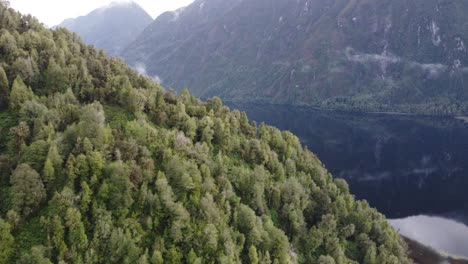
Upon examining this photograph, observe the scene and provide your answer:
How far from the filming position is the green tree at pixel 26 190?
6669cm

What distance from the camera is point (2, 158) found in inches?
2958

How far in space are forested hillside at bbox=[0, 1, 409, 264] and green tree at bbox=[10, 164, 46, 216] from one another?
190 mm

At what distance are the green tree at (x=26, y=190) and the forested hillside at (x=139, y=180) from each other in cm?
19

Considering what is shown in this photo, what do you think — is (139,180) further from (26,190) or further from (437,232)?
(437,232)

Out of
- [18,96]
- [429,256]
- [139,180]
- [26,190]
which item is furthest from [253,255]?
[429,256]

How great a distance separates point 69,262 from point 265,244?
4010 centimetres

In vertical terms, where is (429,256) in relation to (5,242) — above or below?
above

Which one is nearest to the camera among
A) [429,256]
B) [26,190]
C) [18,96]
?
[26,190]

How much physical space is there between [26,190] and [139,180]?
19.2 m

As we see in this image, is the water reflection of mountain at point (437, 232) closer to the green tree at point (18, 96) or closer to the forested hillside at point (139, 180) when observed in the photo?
the forested hillside at point (139, 180)

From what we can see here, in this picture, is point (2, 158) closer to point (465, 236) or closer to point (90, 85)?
point (90, 85)

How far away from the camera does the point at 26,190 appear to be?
6775cm

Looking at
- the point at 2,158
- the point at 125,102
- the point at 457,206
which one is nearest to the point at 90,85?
the point at 125,102

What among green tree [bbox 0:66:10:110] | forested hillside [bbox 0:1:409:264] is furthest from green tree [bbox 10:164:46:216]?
green tree [bbox 0:66:10:110]
